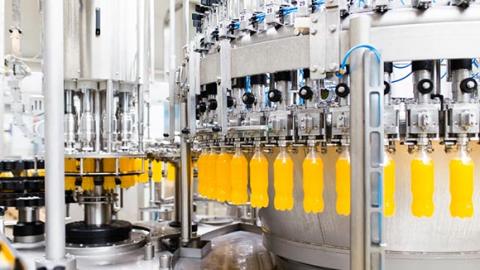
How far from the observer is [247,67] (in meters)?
1.64

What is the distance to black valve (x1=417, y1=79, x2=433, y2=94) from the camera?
1346 mm

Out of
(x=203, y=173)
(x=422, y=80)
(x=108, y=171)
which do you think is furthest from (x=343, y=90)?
(x=108, y=171)

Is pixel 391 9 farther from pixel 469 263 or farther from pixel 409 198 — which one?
pixel 469 263

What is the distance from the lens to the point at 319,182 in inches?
54.6

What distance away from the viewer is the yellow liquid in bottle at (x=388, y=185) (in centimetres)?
131

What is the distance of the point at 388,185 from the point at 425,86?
1.04ft

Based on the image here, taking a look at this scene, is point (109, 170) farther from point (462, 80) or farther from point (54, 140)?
point (462, 80)

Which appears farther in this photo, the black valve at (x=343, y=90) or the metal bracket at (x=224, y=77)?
the metal bracket at (x=224, y=77)

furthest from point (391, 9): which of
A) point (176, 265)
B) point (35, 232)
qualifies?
point (35, 232)

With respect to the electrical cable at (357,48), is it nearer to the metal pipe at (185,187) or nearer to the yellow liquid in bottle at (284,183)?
the yellow liquid in bottle at (284,183)

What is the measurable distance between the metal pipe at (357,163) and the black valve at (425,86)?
0.79ft

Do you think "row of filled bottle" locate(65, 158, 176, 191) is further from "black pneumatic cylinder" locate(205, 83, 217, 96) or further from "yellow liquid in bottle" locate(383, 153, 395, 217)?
"yellow liquid in bottle" locate(383, 153, 395, 217)

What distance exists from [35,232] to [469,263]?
6.94ft

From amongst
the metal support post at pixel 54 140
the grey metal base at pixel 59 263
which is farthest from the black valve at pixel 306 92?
the grey metal base at pixel 59 263
